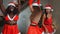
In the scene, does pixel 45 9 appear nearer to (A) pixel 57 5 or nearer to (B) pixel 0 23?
(A) pixel 57 5

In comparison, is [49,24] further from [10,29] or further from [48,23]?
[10,29]

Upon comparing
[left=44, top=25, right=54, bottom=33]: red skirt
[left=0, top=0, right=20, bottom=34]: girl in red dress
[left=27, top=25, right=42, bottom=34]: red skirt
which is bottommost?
[left=44, top=25, right=54, bottom=33]: red skirt

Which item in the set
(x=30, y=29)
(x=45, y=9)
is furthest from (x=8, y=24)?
(x=45, y=9)

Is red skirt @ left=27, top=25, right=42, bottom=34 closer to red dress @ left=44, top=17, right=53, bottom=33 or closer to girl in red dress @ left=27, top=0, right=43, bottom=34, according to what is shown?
girl in red dress @ left=27, top=0, right=43, bottom=34

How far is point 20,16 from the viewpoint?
124 inches

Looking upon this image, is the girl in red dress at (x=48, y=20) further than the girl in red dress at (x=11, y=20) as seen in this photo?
Yes

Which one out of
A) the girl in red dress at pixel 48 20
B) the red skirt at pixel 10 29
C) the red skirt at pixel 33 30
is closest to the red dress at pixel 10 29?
the red skirt at pixel 10 29

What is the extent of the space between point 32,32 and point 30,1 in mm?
384

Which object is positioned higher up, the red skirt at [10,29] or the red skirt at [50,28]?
the red skirt at [10,29]

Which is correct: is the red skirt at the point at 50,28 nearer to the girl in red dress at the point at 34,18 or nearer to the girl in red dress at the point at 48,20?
the girl in red dress at the point at 48,20

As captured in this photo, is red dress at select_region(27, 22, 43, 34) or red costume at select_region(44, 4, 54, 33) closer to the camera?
red dress at select_region(27, 22, 43, 34)

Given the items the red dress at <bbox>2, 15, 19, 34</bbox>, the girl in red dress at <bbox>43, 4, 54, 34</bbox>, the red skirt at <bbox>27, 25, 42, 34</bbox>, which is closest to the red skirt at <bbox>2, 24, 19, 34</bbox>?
the red dress at <bbox>2, 15, 19, 34</bbox>

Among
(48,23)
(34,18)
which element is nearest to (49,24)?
(48,23)

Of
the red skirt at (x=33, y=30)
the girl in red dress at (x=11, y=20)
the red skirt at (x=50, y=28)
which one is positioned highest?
the girl in red dress at (x=11, y=20)
